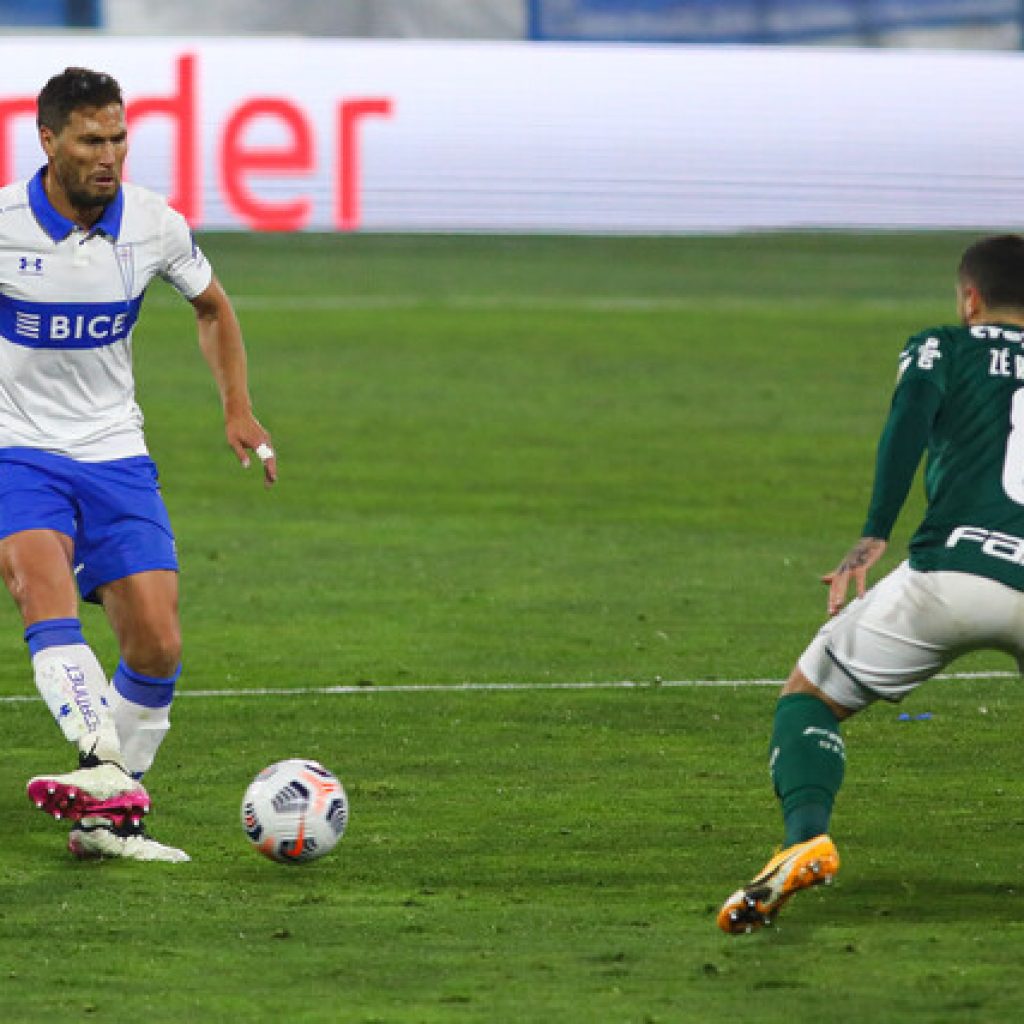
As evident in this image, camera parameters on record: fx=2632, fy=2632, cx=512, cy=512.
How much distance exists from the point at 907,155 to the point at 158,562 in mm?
19853

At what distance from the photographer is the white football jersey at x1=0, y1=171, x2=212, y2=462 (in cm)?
741

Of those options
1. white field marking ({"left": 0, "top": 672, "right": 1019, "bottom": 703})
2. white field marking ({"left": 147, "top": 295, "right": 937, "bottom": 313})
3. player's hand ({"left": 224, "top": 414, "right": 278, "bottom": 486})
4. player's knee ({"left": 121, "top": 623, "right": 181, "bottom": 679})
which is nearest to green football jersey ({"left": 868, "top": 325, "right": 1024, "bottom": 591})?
player's hand ({"left": 224, "top": 414, "right": 278, "bottom": 486})

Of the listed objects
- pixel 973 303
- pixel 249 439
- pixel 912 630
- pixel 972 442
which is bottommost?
pixel 912 630

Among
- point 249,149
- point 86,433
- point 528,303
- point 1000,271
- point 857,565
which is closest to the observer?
point 857,565

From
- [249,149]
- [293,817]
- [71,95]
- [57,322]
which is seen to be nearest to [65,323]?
[57,322]

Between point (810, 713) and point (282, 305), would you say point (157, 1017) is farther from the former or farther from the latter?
point (282, 305)

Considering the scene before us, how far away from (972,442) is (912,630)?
488 millimetres

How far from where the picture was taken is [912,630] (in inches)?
252

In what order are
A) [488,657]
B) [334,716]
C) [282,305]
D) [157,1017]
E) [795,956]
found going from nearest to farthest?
[157,1017] < [795,956] < [334,716] < [488,657] < [282,305]

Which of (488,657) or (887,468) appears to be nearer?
(887,468)

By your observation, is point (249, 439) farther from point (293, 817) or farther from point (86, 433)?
point (293, 817)

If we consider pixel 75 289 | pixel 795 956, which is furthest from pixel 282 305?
pixel 795 956

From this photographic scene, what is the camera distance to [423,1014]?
5.71 metres

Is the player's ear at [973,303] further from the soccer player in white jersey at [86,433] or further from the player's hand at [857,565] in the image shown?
the soccer player in white jersey at [86,433]
